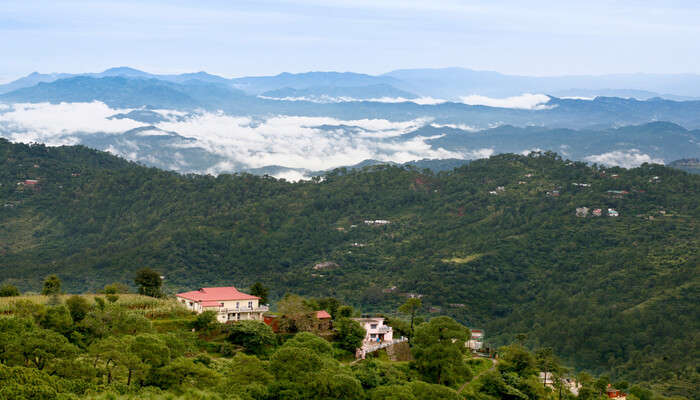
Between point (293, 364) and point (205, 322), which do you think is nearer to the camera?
point (293, 364)

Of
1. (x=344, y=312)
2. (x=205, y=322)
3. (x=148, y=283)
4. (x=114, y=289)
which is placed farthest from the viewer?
(x=148, y=283)

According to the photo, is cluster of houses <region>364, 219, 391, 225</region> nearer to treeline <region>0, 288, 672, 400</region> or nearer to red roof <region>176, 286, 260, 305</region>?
treeline <region>0, 288, 672, 400</region>

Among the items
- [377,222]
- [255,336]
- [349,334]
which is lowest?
[377,222]

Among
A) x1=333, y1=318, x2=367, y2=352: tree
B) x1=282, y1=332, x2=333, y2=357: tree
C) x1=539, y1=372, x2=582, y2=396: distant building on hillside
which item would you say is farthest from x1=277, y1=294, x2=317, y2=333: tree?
x1=539, y1=372, x2=582, y2=396: distant building on hillside

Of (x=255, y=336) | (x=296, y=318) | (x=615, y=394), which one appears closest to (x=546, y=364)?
(x=615, y=394)

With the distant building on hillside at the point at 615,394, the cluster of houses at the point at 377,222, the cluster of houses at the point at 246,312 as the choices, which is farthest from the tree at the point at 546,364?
the cluster of houses at the point at 377,222

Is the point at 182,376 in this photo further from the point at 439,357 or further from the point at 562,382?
the point at 562,382
